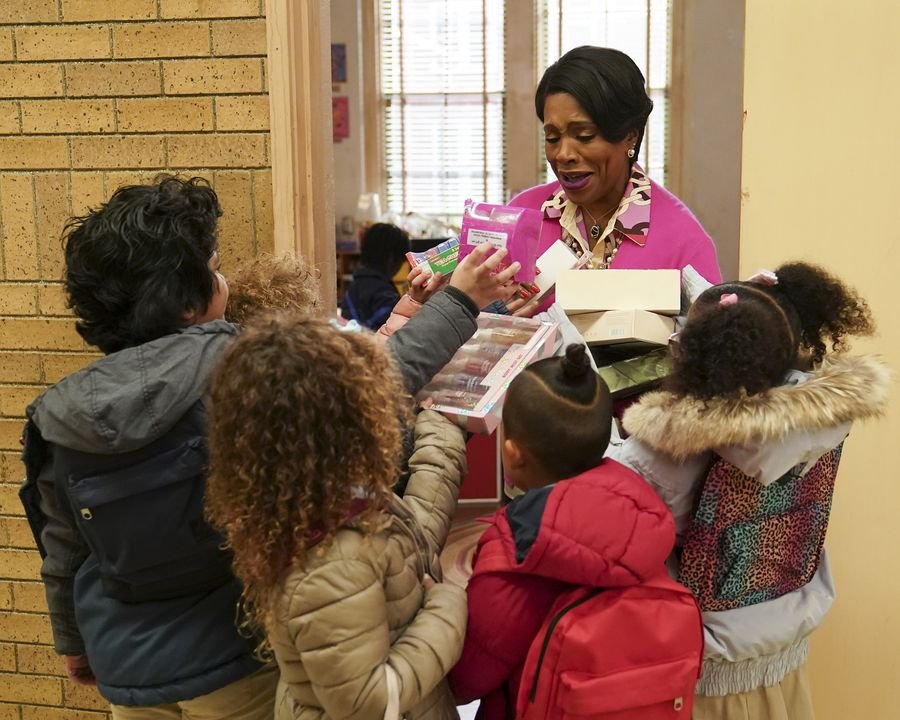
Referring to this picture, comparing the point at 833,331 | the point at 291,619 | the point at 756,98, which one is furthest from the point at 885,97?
the point at 291,619

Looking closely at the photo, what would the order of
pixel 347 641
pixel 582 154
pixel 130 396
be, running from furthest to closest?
pixel 582 154 < pixel 130 396 < pixel 347 641

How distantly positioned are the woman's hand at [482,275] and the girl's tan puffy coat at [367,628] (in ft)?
1.41

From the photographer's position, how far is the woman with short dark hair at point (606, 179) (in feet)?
6.42

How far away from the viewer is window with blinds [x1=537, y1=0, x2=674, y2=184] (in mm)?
7707

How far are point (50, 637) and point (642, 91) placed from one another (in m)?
2.10

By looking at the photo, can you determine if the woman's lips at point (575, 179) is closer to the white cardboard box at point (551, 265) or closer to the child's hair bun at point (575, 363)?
the white cardboard box at point (551, 265)

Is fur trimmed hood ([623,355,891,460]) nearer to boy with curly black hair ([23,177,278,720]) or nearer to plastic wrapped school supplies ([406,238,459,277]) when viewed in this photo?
plastic wrapped school supplies ([406,238,459,277])

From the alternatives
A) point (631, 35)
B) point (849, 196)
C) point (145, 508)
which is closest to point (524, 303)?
point (145, 508)

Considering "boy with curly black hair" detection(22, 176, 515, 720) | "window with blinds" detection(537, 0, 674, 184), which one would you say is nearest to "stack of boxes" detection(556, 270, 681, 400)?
"boy with curly black hair" detection(22, 176, 515, 720)

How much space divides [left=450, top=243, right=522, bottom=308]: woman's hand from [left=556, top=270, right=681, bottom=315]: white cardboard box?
154 millimetres

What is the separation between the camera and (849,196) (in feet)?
7.55

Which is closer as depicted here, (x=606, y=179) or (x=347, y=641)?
(x=347, y=641)

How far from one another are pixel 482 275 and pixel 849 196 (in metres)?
1.19

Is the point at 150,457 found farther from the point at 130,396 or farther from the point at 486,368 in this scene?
the point at 486,368
